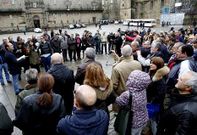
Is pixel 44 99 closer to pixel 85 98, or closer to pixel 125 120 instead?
pixel 85 98

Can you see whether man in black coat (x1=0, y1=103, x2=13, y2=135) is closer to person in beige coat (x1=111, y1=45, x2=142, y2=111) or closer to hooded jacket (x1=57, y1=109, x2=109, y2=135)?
hooded jacket (x1=57, y1=109, x2=109, y2=135)

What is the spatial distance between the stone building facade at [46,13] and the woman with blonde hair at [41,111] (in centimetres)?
6541

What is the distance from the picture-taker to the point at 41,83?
326 centimetres

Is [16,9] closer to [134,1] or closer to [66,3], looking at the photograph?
[66,3]

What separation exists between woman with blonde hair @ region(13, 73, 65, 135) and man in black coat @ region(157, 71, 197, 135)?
1440 mm

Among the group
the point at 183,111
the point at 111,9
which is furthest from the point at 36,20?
the point at 183,111

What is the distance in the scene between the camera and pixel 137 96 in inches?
148

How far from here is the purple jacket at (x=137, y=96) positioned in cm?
366

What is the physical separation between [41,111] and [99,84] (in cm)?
92

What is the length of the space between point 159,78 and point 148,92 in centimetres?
32

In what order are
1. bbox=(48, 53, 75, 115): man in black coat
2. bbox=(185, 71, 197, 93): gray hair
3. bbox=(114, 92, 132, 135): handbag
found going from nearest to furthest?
bbox=(185, 71, 197, 93): gray hair → bbox=(114, 92, 132, 135): handbag → bbox=(48, 53, 75, 115): man in black coat

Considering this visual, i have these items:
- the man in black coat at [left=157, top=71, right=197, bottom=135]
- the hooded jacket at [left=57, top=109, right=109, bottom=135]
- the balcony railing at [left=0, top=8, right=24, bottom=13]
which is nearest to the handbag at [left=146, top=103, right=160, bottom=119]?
the man in black coat at [left=157, top=71, right=197, bottom=135]

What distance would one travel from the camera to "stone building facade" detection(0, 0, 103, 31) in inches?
2584

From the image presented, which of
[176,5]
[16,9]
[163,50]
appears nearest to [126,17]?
[176,5]
